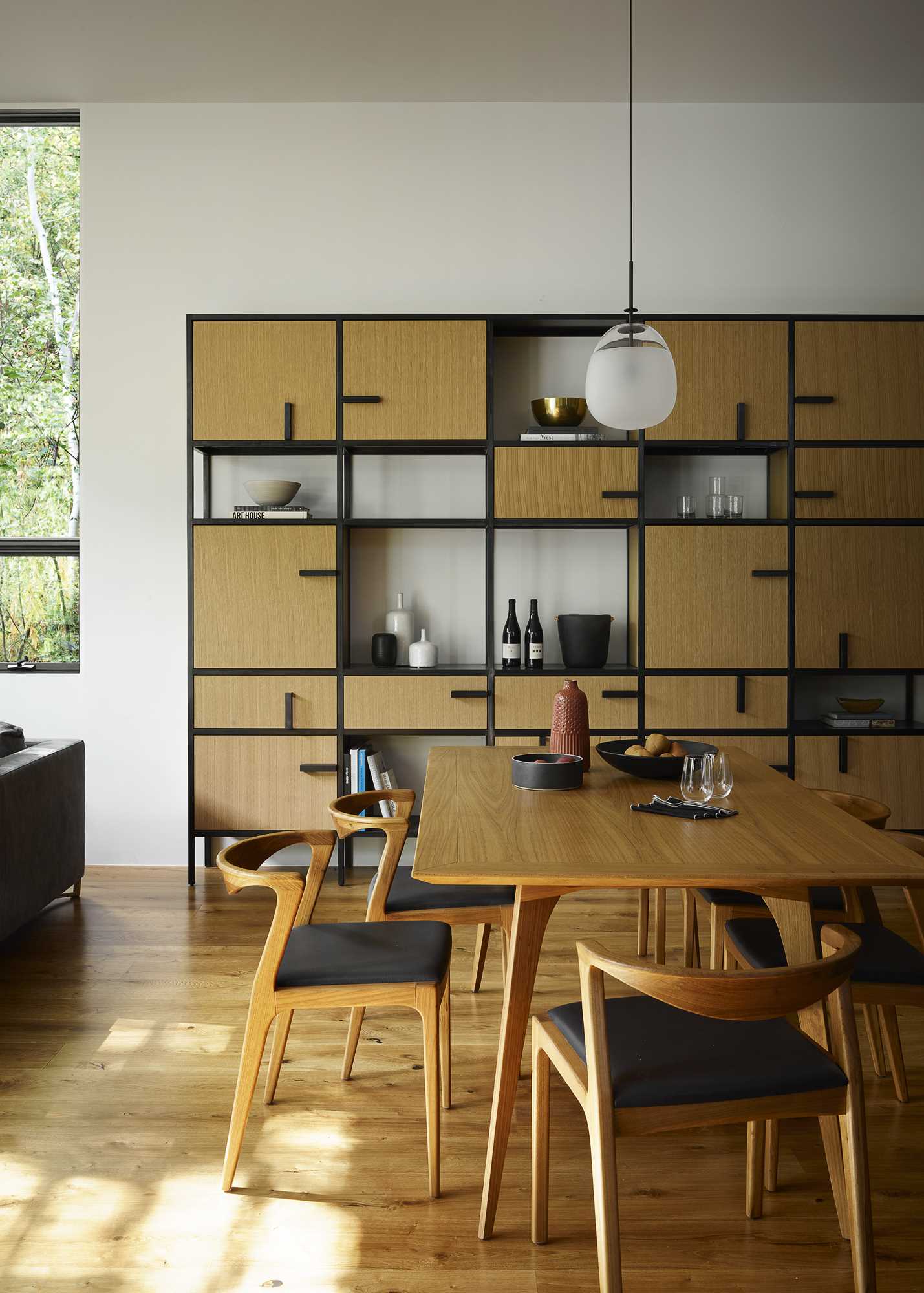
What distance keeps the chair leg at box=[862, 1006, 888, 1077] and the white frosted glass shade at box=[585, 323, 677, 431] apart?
1.66 metres

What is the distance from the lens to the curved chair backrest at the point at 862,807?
7.91 ft

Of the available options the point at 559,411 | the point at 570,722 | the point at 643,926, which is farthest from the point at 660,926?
the point at 559,411

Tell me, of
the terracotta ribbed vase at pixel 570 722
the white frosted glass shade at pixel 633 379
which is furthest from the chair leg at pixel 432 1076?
the white frosted glass shade at pixel 633 379

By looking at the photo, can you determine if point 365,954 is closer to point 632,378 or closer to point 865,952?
point 865,952

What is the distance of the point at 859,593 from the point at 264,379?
271 cm

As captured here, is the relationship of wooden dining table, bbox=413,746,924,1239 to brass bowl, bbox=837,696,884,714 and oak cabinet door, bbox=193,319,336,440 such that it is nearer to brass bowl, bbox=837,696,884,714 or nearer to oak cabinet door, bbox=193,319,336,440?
brass bowl, bbox=837,696,884,714

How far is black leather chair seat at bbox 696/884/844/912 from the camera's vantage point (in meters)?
2.40

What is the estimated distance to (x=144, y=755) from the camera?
4449mm

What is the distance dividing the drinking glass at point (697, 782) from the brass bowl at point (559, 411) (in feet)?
7.29

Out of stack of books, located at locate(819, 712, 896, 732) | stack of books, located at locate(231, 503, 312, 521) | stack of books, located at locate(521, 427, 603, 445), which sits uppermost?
stack of books, located at locate(521, 427, 603, 445)

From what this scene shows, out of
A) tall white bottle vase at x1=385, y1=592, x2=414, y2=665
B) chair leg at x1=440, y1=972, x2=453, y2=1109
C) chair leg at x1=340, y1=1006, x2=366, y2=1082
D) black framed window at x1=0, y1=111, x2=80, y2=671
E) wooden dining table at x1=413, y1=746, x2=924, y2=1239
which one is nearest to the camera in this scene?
wooden dining table at x1=413, y1=746, x2=924, y2=1239

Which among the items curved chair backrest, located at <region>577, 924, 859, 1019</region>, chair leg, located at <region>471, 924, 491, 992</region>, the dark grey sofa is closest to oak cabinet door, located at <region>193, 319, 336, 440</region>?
the dark grey sofa

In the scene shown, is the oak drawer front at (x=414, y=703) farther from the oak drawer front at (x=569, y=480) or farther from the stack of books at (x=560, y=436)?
the stack of books at (x=560, y=436)

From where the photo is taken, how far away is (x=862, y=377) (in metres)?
4.02
